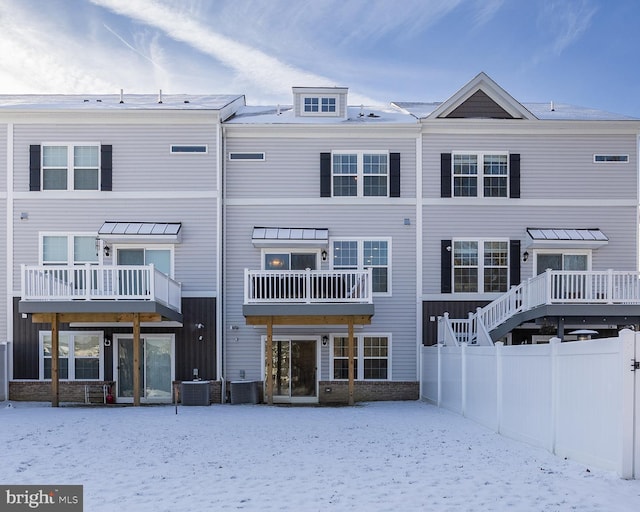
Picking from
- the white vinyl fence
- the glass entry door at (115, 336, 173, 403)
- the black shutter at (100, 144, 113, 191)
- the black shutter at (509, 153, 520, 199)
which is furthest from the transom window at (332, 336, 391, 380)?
the black shutter at (100, 144, 113, 191)

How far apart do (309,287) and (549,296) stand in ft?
20.6

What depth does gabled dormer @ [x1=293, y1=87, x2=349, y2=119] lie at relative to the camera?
2203cm

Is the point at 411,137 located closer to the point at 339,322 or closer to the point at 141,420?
the point at 339,322

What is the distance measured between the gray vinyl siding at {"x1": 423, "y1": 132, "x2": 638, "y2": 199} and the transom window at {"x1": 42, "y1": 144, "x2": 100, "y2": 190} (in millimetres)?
10002

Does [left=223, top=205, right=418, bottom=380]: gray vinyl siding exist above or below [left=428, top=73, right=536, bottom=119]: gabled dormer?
below

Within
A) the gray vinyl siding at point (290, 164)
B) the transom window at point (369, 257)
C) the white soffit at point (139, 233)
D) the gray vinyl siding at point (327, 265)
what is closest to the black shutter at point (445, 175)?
the gray vinyl siding at point (290, 164)

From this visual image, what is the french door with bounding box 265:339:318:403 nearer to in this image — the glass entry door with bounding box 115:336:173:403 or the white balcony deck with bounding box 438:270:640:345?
the glass entry door with bounding box 115:336:173:403

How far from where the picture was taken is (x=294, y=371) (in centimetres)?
2102

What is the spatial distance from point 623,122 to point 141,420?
16.3 meters

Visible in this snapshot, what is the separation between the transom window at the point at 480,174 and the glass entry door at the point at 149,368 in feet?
32.7

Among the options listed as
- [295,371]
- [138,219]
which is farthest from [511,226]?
[138,219]

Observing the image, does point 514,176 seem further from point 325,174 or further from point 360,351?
point 360,351

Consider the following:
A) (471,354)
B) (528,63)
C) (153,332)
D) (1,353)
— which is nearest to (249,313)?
(153,332)

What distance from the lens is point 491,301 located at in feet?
69.3
